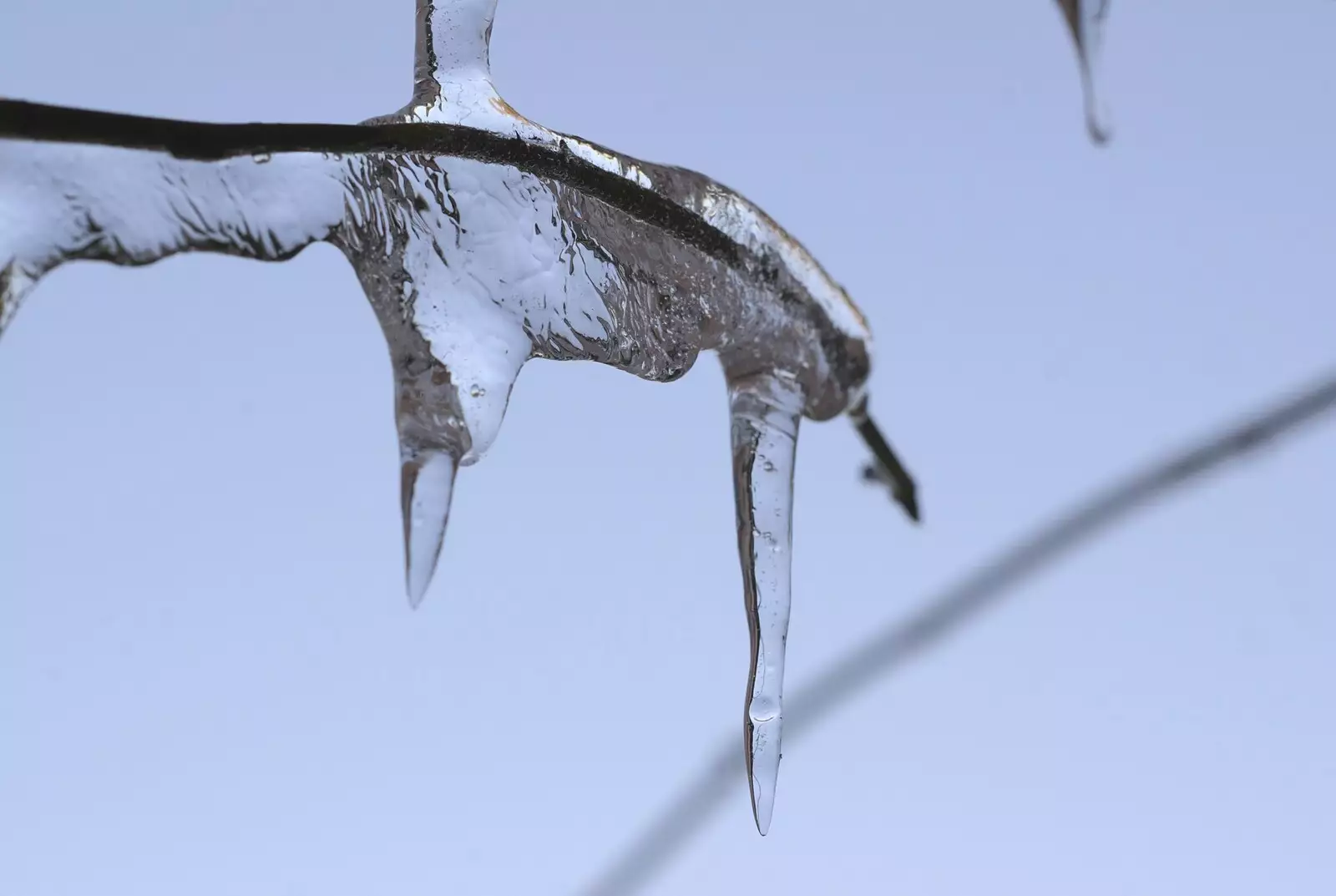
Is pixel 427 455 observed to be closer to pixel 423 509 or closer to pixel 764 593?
pixel 423 509

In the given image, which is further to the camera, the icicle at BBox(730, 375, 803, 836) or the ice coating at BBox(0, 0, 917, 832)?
the icicle at BBox(730, 375, 803, 836)

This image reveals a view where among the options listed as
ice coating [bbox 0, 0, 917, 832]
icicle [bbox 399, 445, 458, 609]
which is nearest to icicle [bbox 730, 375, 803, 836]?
ice coating [bbox 0, 0, 917, 832]

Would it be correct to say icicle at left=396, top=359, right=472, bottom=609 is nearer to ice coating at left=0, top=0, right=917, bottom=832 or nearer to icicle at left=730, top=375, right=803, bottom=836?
ice coating at left=0, top=0, right=917, bottom=832

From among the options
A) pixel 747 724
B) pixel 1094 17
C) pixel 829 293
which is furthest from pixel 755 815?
pixel 1094 17

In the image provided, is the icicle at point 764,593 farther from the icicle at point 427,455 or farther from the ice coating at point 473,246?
the icicle at point 427,455

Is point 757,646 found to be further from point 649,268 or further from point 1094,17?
point 1094,17

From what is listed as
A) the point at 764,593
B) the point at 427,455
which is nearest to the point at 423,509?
the point at 427,455

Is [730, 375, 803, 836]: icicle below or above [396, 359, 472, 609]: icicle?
below
